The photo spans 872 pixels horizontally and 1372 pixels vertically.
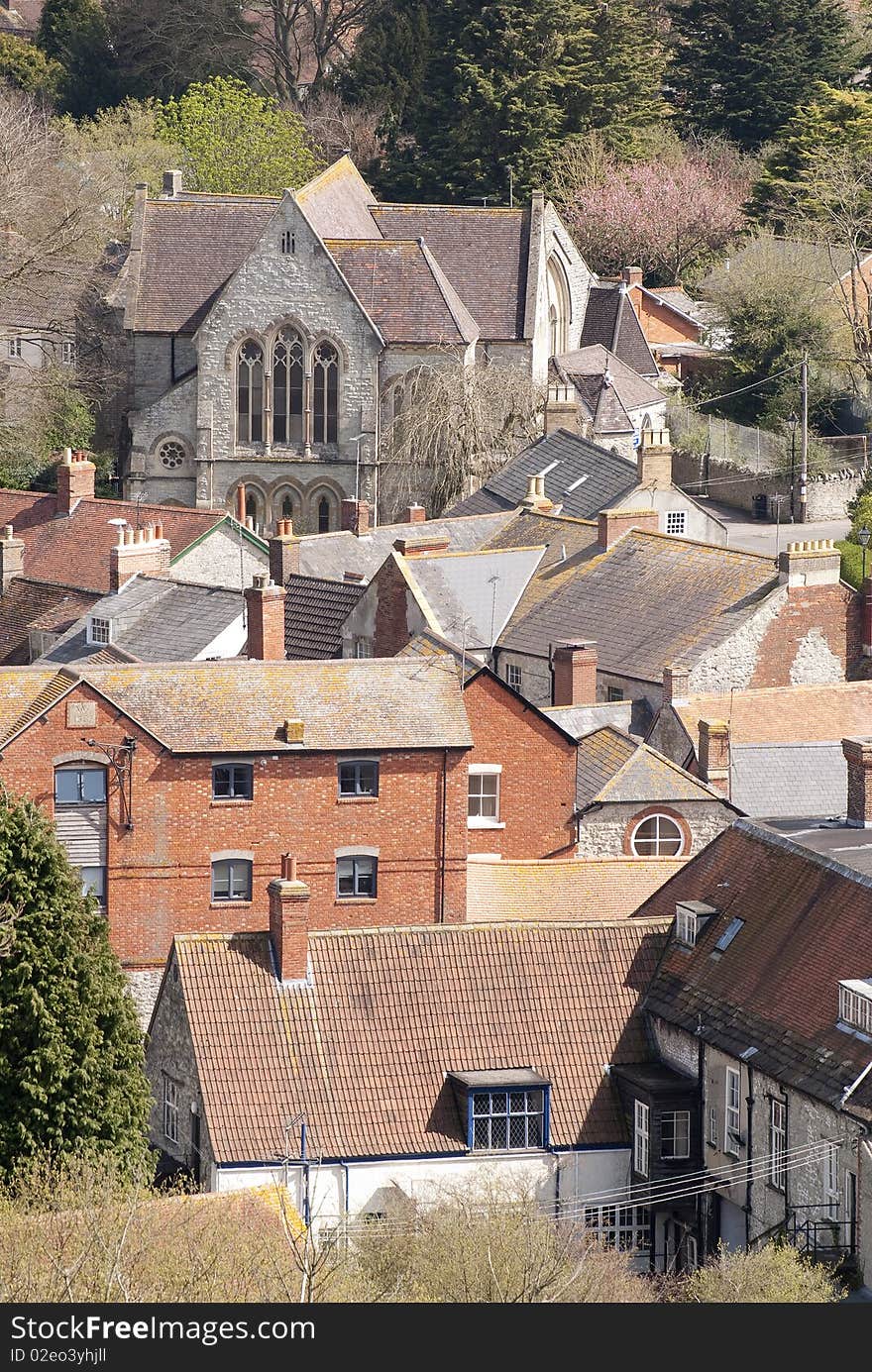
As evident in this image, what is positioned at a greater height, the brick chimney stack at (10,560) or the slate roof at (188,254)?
the slate roof at (188,254)

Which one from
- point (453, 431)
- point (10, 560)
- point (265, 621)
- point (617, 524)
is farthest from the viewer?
point (453, 431)

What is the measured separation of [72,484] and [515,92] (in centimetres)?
3948

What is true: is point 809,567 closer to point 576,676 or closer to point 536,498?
point 576,676

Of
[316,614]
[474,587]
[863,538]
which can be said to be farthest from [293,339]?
[316,614]

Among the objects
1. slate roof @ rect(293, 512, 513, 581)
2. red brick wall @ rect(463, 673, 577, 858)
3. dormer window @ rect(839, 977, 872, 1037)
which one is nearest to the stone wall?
slate roof @ rect(293, 512, 513, 581)

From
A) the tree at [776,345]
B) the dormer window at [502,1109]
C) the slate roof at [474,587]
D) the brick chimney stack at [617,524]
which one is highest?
the tree at [776,345]

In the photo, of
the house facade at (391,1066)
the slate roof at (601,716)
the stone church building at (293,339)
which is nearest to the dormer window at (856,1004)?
the house facade at (391,1066)

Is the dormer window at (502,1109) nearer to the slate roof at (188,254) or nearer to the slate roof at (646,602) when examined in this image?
the slate roof at (646,602)

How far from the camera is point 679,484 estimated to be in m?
97.1

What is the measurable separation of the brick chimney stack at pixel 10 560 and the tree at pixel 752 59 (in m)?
51.6

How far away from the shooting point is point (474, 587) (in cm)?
6938

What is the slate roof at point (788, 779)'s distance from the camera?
5803 centimetres

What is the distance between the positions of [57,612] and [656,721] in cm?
1702

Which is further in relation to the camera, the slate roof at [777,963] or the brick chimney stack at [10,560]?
the brick chimney stack at [10,560]
